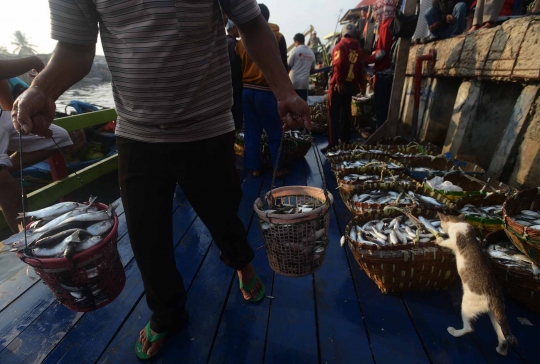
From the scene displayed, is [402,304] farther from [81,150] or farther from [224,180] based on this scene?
[81,150]

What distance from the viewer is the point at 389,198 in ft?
10.1

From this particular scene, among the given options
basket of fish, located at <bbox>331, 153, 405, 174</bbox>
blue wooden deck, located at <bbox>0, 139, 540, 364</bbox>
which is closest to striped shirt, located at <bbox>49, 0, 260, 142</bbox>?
blue wooden deck, located at <bbox>0, 139, 540, 364</bbox>

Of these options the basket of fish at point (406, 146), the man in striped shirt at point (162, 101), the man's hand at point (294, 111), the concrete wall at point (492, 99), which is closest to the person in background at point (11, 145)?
the man in striped shirt at point (162, 101)

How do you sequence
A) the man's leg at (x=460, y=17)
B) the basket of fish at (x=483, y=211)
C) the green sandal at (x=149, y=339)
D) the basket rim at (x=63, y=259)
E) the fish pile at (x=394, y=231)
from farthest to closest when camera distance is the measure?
the man's leg at (x=460, y=17)
the basket of fish at (x=483, y=211)
the fish pile at (x=394, y=231)
the green sandal at (x=149, y=339)
the basket rim at (x=63, y=259)

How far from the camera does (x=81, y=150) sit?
6.21 meters

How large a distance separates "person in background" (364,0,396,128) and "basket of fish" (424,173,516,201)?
307cm

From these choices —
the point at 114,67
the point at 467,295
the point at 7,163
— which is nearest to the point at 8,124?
the point at 7,163

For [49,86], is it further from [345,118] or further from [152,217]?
[345,118]

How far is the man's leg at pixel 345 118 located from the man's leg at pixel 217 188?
15.1 ft

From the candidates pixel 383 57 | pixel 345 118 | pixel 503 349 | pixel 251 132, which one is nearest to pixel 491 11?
pixel 383 57

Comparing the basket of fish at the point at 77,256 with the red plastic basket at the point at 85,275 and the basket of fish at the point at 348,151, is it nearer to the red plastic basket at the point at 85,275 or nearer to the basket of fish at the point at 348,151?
the red plastic basket at the point at 85,275

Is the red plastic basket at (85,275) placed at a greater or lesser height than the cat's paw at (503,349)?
greater

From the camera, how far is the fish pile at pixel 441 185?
10.2ft

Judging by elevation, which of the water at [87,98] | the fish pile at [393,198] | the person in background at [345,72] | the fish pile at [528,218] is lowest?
the water at [87,98]
